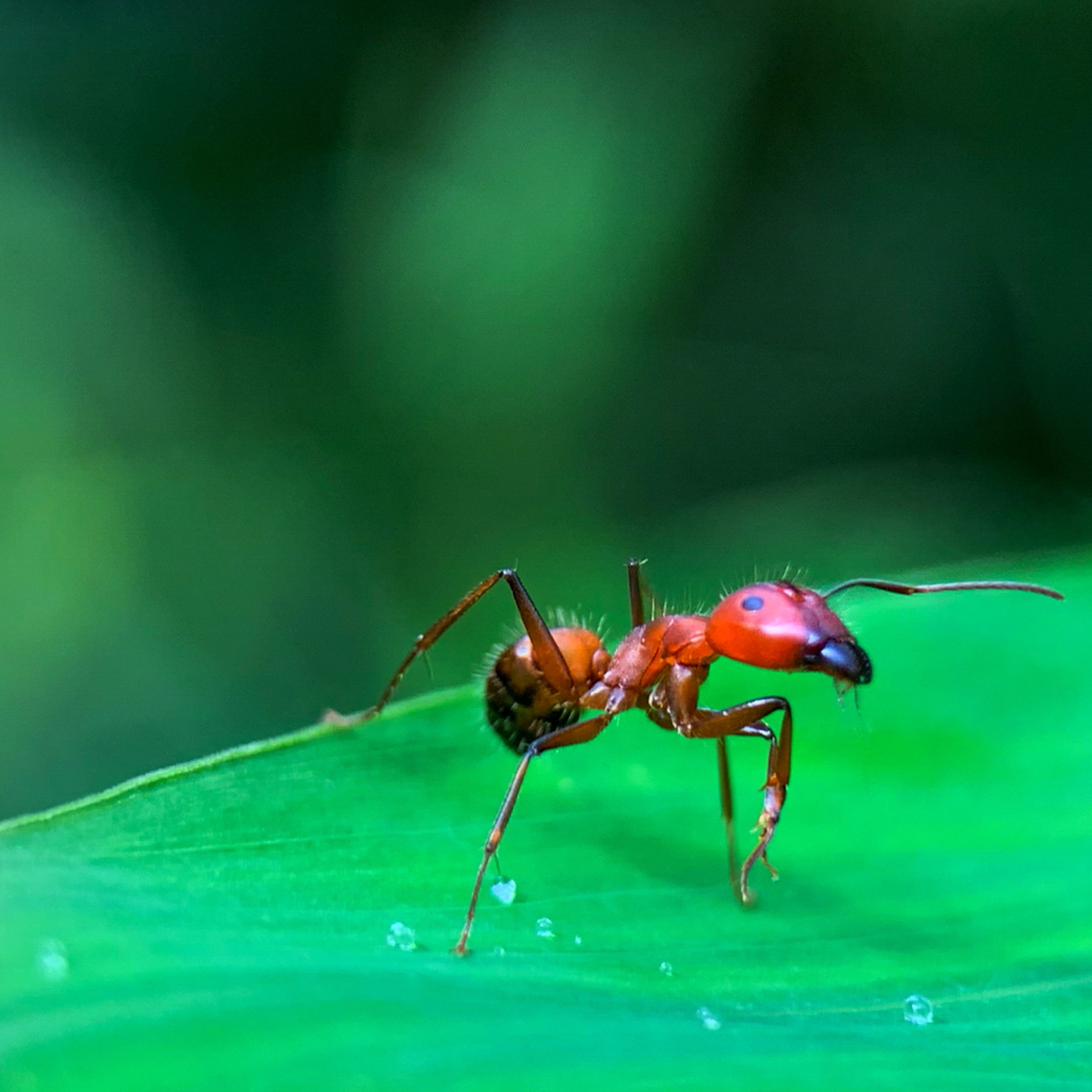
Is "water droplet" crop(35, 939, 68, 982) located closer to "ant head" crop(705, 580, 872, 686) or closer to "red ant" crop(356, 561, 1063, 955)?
"red ant" crop(356, 561, 1063, 955)

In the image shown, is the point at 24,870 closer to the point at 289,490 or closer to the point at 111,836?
the point at 111,836

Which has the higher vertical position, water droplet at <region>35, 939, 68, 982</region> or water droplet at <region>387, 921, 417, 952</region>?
water droplet at <region>387, 921, 417, 952</region>

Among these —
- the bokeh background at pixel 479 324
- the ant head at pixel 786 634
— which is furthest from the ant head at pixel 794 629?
the bokeh background at pixel 479 324

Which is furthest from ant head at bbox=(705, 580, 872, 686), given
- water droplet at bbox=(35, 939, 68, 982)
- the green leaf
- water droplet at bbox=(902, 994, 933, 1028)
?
water droplet at bbox=(35, 939, 68, 982)

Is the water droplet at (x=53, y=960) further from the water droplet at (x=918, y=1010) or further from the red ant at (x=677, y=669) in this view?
the water droplet at (x=918, y=1010)

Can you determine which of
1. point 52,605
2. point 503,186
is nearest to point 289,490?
point 52,605

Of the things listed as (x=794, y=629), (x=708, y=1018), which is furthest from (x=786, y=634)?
(x=708, y=1018)

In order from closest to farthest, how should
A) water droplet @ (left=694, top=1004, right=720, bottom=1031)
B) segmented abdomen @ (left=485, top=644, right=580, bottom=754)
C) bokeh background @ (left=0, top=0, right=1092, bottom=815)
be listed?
1. water droplet @ (left=694, top=1004, right=720, bottom=1031)
2. segmented abdomen @ (left=485, top=644, right=580, bottom=754)
3. bokeh background @ (left=0, top=0, right=1092, bottom=815)
